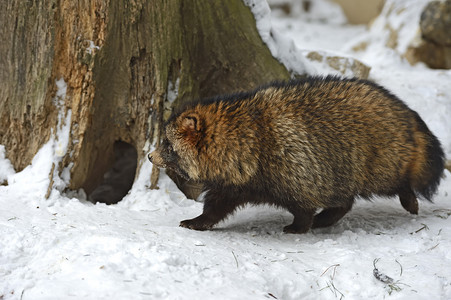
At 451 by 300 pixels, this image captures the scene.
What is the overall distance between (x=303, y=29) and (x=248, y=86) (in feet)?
36.7

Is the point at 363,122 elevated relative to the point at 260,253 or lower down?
elevated

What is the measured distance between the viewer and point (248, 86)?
5.90 meters

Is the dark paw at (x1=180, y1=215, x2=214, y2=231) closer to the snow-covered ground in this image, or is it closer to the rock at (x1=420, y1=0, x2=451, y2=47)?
the snow-covered ground

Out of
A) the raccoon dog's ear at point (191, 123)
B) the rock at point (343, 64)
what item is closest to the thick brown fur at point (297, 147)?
the raccoon dog's ear at point (191, 123)

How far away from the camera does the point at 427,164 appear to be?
15.7 ft

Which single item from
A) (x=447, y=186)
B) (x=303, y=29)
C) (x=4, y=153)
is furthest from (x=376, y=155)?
(x=303, y=29)

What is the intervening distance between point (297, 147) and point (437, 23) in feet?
25.6

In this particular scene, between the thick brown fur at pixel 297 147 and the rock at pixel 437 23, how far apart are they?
670 cm

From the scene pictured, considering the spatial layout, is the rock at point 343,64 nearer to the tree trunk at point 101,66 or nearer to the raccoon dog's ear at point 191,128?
the tree trunk at point 101,66

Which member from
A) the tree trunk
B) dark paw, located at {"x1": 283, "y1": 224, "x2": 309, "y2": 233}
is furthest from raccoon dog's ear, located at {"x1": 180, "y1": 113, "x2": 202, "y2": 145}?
dark paw, located at {"x1": 283, "y1": 224, "x2": 309, "y2": 233}

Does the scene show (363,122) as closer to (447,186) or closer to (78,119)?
(447,186)

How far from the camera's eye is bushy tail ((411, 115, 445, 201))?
475cm

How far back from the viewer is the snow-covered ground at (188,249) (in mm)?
3150

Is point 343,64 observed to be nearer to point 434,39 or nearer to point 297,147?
point 297,147
